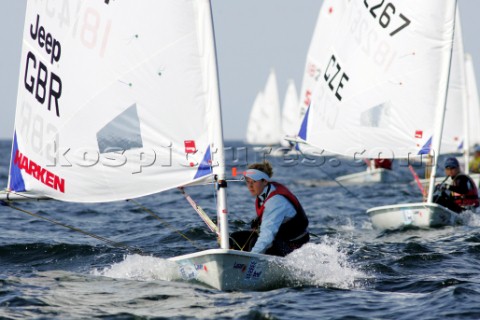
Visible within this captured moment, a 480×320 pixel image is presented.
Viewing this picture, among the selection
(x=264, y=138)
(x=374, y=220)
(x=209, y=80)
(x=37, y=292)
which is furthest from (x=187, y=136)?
(x=264, y=138)

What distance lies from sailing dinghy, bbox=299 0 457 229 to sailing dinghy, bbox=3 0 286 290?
511 centimetres

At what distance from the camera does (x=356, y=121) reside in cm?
1214

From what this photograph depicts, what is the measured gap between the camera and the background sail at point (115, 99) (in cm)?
634

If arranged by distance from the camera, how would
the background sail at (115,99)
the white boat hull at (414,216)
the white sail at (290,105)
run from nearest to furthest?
the background sail at (115,99) < the white boat hull at (414,216) < the white sail at (290,105)

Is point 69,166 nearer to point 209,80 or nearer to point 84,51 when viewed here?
point 84,51

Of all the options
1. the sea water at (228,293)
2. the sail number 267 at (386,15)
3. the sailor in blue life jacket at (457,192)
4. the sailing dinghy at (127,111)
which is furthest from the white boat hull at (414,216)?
the sailing dinghy at (127,111)

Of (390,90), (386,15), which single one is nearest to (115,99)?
(390,90)

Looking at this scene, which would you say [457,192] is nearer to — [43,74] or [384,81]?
[384,81]

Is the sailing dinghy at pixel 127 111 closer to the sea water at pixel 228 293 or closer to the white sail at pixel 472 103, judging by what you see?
the sea water at pixel 228 293

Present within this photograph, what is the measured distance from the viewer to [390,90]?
11938 millimetres

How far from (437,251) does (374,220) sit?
7.54ft

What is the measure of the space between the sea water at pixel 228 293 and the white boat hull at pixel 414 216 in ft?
0.50

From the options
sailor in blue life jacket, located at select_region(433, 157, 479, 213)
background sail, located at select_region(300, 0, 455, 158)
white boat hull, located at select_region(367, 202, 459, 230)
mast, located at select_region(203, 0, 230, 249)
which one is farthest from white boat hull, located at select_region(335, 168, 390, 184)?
mast, located at select_region(203, 0, 230, 249)

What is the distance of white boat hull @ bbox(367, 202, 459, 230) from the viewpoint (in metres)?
10.5
